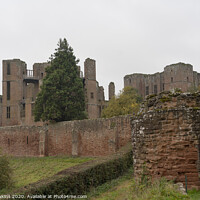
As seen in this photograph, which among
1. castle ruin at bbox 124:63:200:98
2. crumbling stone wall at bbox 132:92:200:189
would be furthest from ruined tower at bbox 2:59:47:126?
crumbling stone wall at bbox 132:92:200:189

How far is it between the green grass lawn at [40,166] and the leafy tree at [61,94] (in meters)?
4.66

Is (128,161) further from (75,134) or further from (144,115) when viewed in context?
(75,134)

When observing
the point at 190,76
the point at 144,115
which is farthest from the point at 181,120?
the point at 190,76

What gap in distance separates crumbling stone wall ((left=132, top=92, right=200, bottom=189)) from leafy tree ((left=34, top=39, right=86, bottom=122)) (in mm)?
21050

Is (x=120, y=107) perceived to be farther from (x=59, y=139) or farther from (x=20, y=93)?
(x=20, y=93)

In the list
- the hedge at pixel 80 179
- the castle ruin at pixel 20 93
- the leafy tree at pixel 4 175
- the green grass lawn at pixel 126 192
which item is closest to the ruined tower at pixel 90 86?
the castle ruin at pixel 20 93

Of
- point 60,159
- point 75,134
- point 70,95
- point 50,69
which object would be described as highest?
point 50,69

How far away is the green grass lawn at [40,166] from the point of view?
19791mm

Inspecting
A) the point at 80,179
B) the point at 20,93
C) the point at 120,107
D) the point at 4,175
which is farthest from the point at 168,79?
the point at 80,179

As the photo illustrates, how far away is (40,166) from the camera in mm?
23469

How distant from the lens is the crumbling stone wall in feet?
23.6

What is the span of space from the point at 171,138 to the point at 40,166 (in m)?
17.9

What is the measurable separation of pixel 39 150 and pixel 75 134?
589cm

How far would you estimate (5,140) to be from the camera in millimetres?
33312
